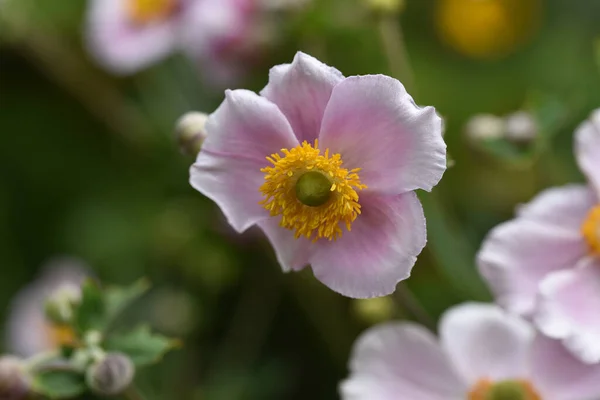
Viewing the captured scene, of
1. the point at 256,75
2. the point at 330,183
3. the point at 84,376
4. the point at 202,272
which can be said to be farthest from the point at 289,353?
the point at 330,183

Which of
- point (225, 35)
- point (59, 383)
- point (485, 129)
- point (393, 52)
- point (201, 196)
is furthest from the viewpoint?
point (201, 196)

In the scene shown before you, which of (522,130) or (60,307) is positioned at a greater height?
(522,130)

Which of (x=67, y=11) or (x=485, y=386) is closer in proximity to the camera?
(x=485, y=386)

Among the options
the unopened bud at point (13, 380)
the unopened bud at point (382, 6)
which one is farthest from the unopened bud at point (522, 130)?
the unopened bud at point (13, 380)

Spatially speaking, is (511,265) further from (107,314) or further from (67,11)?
(67,11)

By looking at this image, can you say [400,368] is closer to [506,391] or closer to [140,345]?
[506,391]

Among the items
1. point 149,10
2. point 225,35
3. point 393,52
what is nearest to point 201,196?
point 225,35

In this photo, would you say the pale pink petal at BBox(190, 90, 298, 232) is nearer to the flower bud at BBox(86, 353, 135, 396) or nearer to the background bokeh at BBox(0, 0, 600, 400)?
the flower bud at BBox(86, 353, 135, 396)
